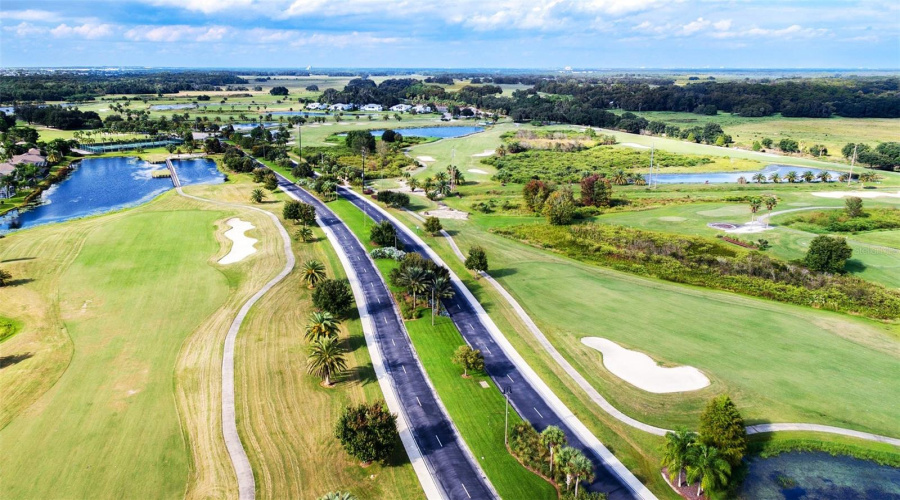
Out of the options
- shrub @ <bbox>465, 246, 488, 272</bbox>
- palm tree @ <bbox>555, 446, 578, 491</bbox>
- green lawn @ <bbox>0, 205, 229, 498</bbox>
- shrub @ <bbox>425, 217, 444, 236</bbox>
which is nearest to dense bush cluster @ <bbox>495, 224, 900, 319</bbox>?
shrub @ <bbox>425, 217, 444, 236</bbox>

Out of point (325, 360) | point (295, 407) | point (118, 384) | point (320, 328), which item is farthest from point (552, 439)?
point (118, 384)

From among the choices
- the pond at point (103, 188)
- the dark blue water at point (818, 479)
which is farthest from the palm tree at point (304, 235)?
the dark blue water at point (818, 479)

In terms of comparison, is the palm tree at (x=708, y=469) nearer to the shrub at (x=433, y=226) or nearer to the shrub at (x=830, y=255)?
the shrub at (x=830, y=255)

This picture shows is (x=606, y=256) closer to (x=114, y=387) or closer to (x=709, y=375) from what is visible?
(x=709, y=375)

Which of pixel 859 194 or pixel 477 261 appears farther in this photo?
pixel 859 194

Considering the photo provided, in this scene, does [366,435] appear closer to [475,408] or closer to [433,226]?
[475,408]
